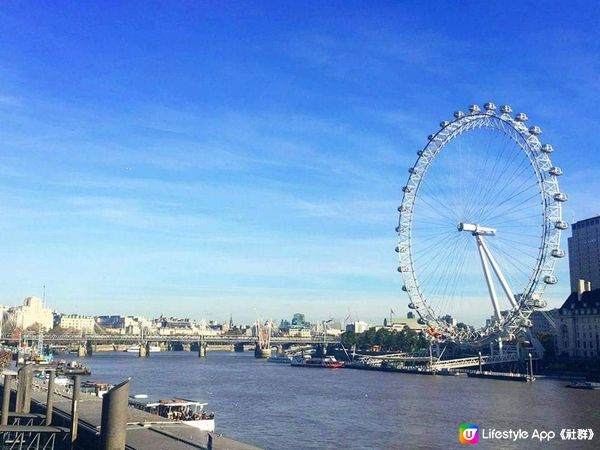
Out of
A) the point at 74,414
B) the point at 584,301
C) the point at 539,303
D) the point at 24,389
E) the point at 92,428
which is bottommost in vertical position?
the point at 92,428

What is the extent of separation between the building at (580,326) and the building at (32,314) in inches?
5514

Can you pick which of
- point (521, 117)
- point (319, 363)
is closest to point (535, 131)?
point (521, 117)

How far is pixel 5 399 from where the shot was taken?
846 inches

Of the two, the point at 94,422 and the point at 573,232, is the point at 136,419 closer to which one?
the point at 94,422

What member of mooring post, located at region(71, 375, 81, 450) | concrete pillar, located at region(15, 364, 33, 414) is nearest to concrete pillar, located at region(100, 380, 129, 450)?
mooring post, located at region(71, 375, 81, 450)

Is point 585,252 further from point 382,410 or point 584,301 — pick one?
point 382,410

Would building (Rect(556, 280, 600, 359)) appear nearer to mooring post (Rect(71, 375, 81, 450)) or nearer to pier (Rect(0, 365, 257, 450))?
pier (Rect(0, 365, 257, 450))

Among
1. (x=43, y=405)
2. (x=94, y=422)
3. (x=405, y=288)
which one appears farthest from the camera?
(x=405, y=288)

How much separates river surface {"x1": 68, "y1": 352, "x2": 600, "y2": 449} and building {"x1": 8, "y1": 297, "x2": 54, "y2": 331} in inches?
5198

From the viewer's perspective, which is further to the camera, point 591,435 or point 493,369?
point 493,369

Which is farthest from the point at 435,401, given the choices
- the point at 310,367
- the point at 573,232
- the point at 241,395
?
the point at 573,232

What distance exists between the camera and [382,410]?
38.5m

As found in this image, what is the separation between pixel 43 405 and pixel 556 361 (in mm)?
59262

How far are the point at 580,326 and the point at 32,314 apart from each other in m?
158
